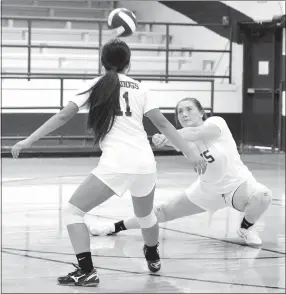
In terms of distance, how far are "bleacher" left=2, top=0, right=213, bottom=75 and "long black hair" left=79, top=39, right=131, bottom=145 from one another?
20.0 ft

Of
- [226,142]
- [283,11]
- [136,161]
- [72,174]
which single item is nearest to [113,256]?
[226,142]

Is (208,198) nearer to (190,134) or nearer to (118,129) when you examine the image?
(190,134)

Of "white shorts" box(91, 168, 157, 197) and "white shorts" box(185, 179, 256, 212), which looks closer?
"white shorts" box(91, 168, 157, 197)

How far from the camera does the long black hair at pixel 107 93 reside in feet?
7.30

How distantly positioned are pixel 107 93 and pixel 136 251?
43.1 inches

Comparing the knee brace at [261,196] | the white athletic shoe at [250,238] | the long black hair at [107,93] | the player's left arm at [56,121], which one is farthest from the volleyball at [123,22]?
the white athletic shoe at [250,238]

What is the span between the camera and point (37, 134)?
6.93 feet

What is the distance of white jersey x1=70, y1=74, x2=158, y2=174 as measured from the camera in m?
2.27

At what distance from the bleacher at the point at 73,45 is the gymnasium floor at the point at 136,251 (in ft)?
10.9

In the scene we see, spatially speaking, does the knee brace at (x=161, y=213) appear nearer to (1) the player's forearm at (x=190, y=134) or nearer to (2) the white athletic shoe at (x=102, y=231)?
(2) the white athletic shoe at (x=102, y=231)

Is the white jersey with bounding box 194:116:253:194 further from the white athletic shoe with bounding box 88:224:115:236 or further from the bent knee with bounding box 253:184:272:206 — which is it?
the white athletic shoe with bounding box 88:224:115:236

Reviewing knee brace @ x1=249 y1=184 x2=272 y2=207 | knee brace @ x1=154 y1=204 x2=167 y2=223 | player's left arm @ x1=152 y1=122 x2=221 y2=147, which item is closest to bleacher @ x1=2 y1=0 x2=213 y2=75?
knee brace @ x1=154 y1=204 x2=167 y2=223

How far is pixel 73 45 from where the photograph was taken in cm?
863

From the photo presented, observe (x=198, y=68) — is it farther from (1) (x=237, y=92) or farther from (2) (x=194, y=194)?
(2) (x=194, y=194)
